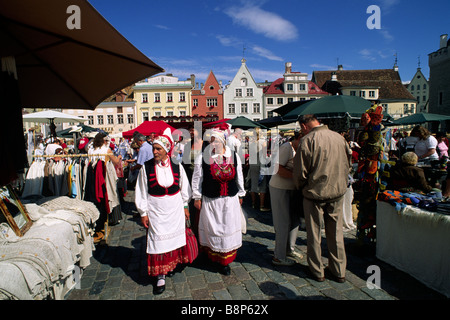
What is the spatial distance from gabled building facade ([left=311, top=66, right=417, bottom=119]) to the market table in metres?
41.6

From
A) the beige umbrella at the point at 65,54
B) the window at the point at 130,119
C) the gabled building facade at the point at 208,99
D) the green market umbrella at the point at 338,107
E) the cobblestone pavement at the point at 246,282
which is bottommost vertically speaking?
the cobblestone pavement at the point at 246,282

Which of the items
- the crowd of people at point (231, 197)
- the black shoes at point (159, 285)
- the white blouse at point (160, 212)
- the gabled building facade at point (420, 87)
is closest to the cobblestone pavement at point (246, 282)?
the black shoes at point (159, 285)

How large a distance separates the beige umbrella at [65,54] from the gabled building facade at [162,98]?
1607 inches

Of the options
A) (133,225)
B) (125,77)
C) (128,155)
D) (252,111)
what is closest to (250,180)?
(133,225)

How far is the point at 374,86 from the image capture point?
42.9 meters

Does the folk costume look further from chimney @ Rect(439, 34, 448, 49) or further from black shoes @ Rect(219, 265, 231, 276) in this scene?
chimney @ Rect(439, 34, 448, 49)

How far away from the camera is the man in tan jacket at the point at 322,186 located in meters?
2.93

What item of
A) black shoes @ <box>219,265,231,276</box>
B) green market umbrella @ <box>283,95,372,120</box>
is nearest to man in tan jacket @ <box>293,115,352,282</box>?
black shoes @ <box>219,265,231,276</box>

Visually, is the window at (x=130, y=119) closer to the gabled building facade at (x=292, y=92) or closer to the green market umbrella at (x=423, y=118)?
the gabled building facade at (x=292, y=92)

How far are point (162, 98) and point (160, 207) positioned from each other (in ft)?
143

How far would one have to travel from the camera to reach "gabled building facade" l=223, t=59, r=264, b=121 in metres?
43.4

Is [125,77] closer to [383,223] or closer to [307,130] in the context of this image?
[307,130]
